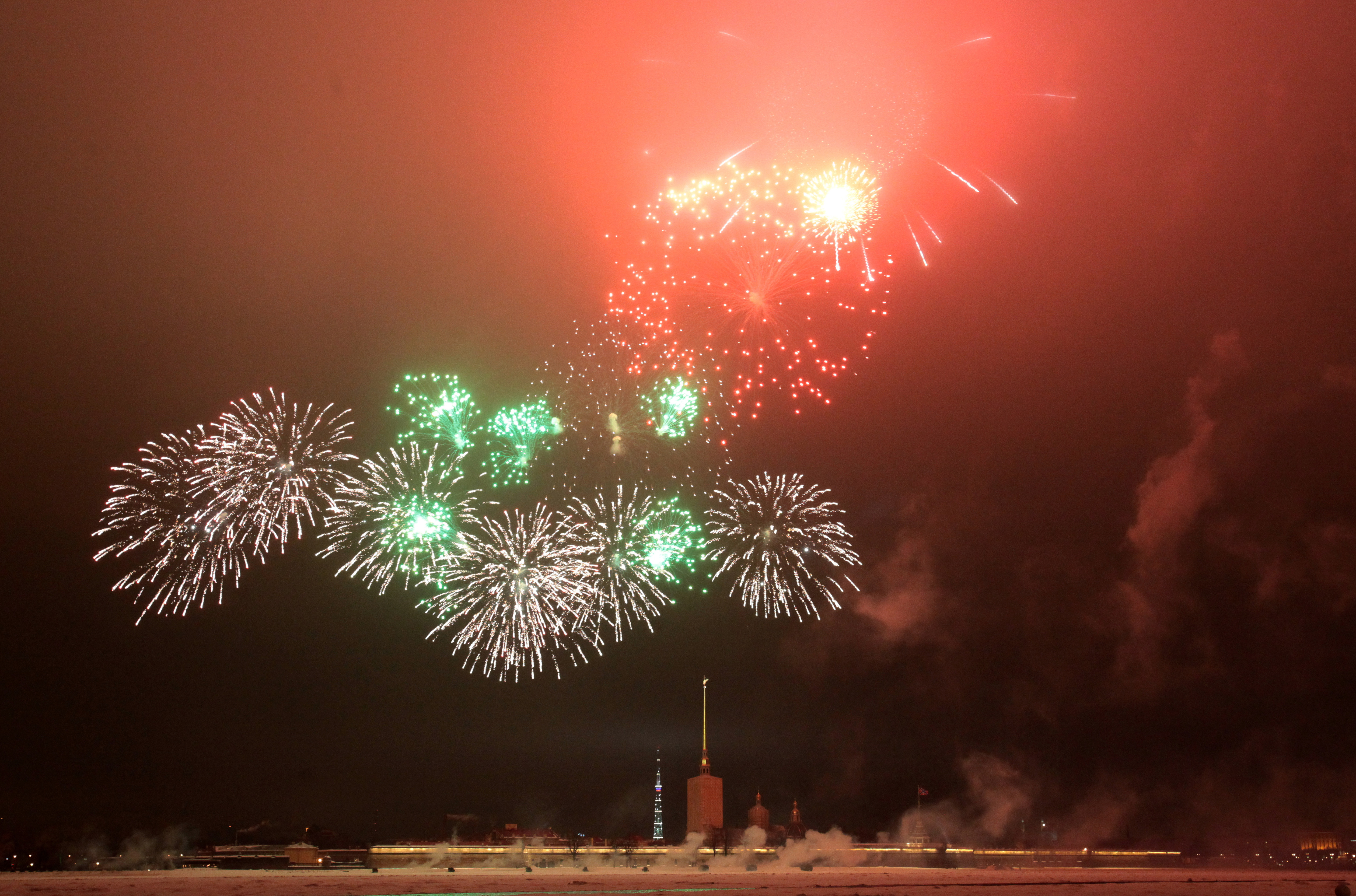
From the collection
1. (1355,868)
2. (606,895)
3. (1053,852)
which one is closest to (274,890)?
(606,895)

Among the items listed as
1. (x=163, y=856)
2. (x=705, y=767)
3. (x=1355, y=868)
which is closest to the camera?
(x=163, y=856)

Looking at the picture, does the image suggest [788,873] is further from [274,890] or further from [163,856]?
[163,856]

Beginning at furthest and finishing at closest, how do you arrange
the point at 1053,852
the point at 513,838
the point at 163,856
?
1. the point at 513,838
2. the point at 1053,852
3. the point at 163,856

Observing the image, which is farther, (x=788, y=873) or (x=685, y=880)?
(x=788, y=873)

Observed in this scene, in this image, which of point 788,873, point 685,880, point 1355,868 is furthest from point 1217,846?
point 685,880

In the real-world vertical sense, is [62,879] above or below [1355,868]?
above

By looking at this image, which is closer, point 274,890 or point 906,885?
point 274,890

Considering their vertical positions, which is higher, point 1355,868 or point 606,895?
point 606,895

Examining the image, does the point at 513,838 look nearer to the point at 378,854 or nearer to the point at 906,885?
the point at 378,854

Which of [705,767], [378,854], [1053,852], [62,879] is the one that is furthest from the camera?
[705,767]
